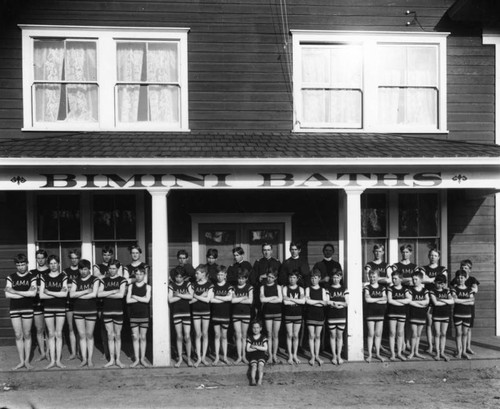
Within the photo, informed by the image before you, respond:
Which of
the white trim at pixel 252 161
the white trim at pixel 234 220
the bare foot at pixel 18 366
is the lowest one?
the bare foot at pixel 18 366

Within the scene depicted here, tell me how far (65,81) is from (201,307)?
5.05 metres

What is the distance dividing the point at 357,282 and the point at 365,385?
159 centimetres

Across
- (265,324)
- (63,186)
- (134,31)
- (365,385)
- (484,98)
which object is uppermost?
(134,31)

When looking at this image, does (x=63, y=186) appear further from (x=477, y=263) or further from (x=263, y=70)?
(x=477, y=263)

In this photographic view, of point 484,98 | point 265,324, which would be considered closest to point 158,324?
point 265,324

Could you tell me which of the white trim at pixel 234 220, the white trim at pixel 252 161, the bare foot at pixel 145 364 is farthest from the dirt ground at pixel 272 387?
the white trim at pixel 252 161

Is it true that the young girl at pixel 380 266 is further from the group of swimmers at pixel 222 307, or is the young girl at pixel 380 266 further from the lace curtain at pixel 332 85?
the lace curtain at pixel 332 85

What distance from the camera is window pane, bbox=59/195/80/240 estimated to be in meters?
10.3

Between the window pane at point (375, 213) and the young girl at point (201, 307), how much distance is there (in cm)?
372

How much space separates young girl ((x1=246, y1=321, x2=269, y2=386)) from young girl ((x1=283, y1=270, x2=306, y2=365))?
62 centimetres

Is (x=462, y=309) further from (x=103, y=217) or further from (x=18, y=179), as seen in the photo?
(x=18, y=179)

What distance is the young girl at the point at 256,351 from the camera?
316 inches

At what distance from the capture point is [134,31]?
34.0ft

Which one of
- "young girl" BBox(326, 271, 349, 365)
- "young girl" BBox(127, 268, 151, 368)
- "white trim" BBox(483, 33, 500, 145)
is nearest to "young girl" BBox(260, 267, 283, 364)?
"young girl" BBox(326, 271, 349, 365)
